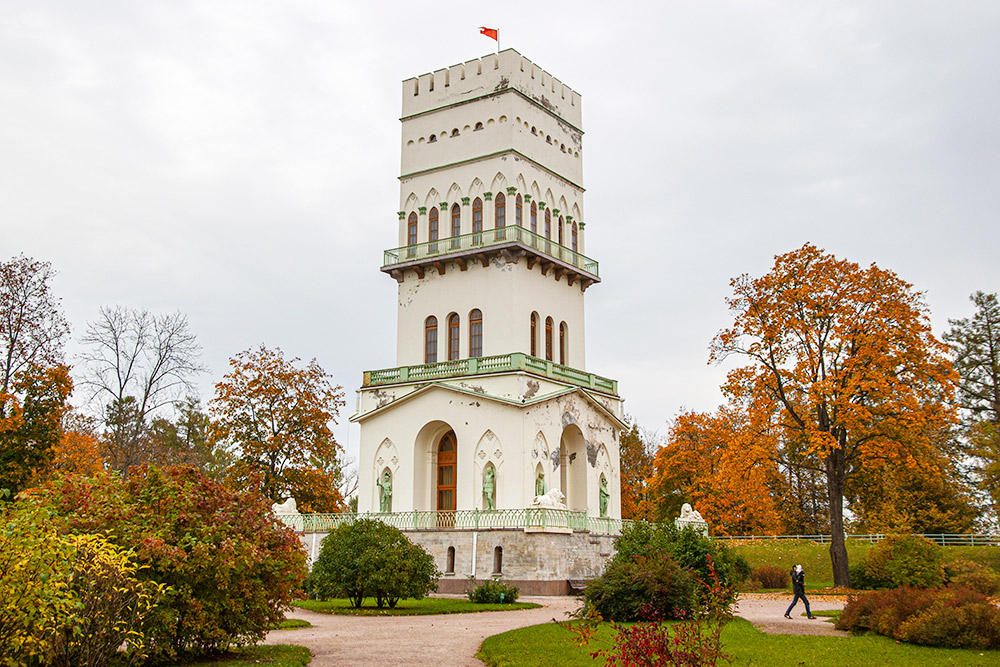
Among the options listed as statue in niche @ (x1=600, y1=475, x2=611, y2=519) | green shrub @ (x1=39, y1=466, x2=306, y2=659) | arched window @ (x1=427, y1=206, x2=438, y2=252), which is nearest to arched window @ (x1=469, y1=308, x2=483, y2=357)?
arched window @ (x1=427, y1=206, x2=438, y2=252)

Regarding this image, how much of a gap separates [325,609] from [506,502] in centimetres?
1054

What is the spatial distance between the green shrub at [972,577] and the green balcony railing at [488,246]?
60.0 ft

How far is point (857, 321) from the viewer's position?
30312mm

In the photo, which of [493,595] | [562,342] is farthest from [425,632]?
[562,342]

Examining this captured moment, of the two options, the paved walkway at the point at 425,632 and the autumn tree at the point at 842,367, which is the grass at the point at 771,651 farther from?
the autumn tree at the point at 842,367

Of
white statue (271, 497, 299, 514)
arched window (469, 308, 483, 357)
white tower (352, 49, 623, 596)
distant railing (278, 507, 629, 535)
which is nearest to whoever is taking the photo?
distant railing (278, 507, 629, 535)

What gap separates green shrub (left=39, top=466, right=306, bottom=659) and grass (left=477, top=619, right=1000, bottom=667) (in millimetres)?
3522

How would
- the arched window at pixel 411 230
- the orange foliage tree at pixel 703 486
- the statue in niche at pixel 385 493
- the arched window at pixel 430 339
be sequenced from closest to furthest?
the statue in niche at pixel 385 493 → the arched window at pixel 430 339 → the arched window at pixel 411 230 → the orange foliage tree at pixel 703 486

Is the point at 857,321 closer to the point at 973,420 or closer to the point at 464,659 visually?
the point at 464,659

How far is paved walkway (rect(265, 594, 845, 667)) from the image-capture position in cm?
1384

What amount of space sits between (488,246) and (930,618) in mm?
23878

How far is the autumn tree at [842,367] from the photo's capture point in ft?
96.3

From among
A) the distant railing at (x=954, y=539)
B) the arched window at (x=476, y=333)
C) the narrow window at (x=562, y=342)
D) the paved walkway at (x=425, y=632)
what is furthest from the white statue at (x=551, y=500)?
the distant railing at (x=954, y=539)

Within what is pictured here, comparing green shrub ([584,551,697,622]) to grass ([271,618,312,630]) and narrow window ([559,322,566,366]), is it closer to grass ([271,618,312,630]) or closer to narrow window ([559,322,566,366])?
grass ([271,618,312,630])
